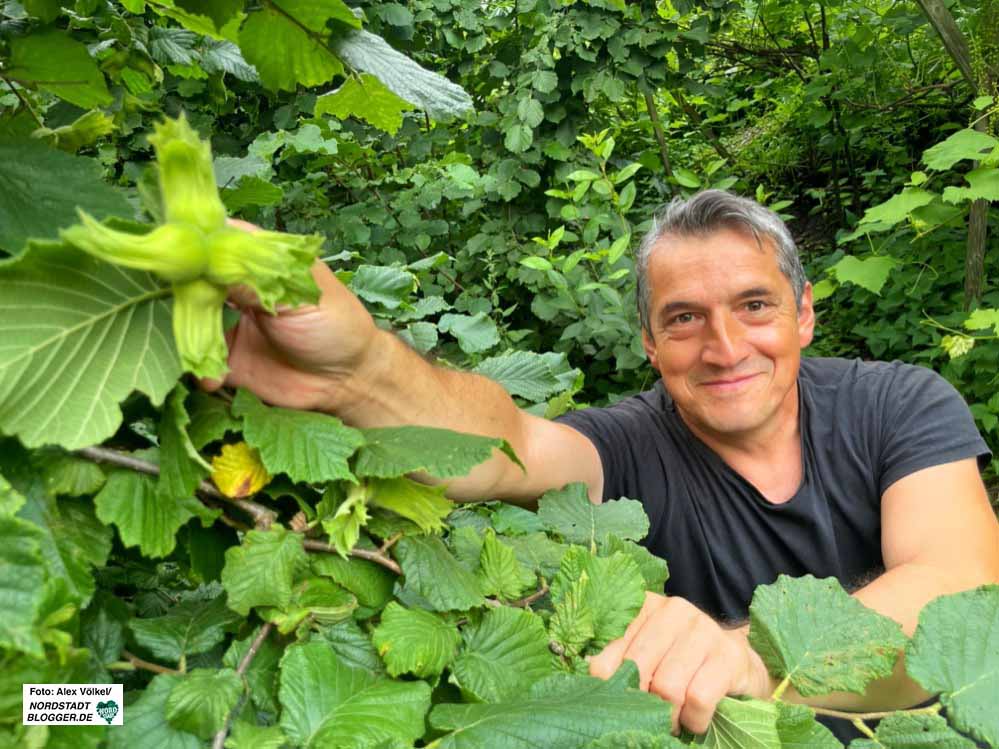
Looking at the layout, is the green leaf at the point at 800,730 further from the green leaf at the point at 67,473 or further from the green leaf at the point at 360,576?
the green leaf at the point at 67,473

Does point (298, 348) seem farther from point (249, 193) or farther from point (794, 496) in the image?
point (794, 496)

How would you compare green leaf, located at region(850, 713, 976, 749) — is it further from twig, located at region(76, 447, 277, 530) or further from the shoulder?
the shoulder

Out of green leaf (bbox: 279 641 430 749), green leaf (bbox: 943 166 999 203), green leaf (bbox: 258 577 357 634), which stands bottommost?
green leaf (bbox: 279 641 430 749)

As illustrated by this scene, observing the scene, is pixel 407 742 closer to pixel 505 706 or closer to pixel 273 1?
pixel 505 706

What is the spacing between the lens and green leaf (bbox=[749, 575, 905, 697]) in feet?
2.36

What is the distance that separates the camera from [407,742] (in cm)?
56

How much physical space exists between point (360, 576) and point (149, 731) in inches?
7.2

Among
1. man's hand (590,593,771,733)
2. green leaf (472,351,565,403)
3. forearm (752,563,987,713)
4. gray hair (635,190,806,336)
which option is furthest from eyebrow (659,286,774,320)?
man's hand (590,593,771,733)

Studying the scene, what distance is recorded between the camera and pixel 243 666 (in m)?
0.60

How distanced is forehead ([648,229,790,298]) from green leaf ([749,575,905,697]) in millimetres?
1334

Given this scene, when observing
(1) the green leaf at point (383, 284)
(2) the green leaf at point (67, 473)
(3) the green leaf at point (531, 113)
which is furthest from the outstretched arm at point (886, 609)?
(3) the green leaf at point (531, 113)

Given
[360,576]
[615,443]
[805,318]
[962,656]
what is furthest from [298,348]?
[805,318]

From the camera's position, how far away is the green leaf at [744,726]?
646mm

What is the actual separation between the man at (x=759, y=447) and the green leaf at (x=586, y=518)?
0.42 meters
